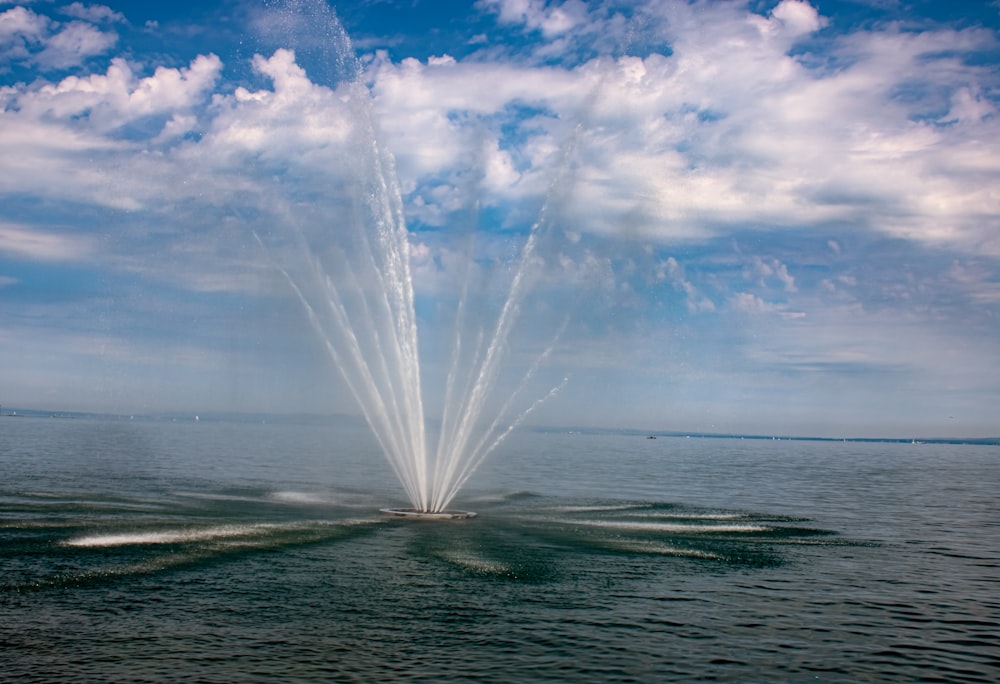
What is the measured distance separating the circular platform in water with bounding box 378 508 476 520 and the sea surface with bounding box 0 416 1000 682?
2146mm

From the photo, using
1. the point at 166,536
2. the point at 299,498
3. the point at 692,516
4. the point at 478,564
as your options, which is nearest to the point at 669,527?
the point at 692,516

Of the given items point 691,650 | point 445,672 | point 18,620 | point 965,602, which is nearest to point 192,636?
point 18,620

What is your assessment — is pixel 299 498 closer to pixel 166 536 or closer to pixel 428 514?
pixel 428 514

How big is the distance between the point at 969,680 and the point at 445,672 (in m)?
12.3

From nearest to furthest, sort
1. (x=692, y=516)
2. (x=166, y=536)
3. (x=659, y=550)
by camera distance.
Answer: (x=166, y=536), (x=659, y=550), (x=692, y=516)

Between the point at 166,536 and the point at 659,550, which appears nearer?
the point at 166,536

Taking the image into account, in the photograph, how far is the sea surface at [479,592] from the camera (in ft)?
61.1

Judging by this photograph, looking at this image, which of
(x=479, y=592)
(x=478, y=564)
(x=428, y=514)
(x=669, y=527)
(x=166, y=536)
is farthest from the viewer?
(x=428, y=514)

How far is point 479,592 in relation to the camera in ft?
84.4

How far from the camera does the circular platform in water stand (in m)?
42.3

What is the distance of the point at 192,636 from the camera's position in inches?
777

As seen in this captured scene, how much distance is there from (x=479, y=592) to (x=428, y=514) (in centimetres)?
1743

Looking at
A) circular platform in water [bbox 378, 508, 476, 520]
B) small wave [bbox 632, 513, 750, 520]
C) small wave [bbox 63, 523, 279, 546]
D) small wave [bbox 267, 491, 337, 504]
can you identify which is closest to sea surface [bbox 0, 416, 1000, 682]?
small wave [bbox 63, 523, 279, 546]

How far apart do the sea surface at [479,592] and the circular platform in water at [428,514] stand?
215 centimetres
